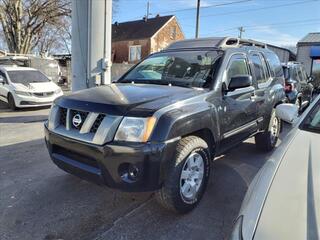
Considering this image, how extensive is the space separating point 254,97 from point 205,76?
3.97 feet

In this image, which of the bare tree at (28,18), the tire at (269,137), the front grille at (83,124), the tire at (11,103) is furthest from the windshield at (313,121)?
the bare tree at (28,18)

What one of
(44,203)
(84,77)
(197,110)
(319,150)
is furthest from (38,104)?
(319,150)

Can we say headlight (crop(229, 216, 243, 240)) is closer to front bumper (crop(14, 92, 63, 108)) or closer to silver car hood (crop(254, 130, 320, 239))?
silver car hood (crop(254, 130, 320, 239))

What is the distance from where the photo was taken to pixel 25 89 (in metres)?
10.8

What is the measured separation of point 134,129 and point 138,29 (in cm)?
3815

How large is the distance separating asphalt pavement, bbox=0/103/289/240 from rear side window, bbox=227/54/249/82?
1456 millimetres

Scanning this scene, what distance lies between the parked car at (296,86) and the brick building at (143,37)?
87.1 ft

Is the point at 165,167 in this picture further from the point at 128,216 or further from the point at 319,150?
the point at 319,150

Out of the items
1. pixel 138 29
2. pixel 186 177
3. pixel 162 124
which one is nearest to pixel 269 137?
pixel 186 177

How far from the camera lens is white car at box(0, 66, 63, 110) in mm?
10648

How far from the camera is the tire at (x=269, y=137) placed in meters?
5.69

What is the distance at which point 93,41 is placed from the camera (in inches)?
323

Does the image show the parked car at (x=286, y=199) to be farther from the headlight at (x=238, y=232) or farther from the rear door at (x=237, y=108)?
the rear door at (x=237, y=108)

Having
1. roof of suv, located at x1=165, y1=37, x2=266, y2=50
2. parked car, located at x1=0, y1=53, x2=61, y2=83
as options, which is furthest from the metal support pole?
parked car, located at x1=0, y1=53, x2=61, y2=83
